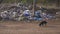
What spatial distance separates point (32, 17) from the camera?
22.1 metres

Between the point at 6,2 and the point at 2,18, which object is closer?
the point at 2,18

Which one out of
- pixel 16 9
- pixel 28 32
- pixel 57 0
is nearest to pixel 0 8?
pixel 16 9

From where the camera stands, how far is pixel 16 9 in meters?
26.0

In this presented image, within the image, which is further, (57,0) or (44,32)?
(57,0)

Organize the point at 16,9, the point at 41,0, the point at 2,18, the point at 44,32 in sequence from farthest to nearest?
the point at 41,0 < the point at 16,9 < the point at 2,18 < the point at 44,32

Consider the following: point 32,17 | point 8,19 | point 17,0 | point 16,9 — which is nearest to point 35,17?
point 32,17

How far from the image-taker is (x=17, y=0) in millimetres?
30719

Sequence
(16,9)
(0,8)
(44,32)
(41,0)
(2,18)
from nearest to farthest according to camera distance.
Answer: (44,32)
(2,18)
(16,9)
(0,8)
(41,0)

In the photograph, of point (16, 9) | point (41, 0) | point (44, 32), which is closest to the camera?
point (44, 32)

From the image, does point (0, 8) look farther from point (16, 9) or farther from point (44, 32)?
point (44, 32)

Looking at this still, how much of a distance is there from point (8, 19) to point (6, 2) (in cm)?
983

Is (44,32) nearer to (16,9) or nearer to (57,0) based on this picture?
(16,9)

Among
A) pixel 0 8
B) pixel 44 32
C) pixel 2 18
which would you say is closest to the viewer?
pixel 44 32

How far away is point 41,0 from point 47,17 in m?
8.15
